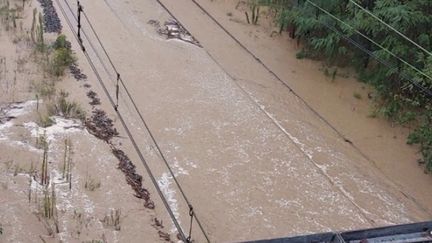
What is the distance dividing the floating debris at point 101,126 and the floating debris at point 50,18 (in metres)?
3.32

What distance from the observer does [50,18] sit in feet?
43.9

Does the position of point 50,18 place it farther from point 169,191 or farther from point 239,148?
point 169,191

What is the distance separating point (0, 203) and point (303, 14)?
720 cm

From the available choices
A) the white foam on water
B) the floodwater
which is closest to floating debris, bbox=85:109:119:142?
the floodwater

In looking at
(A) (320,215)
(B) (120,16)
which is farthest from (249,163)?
(B) (120,16)

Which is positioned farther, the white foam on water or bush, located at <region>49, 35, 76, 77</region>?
bush, located at <region>49, 35, 76, 77</region>

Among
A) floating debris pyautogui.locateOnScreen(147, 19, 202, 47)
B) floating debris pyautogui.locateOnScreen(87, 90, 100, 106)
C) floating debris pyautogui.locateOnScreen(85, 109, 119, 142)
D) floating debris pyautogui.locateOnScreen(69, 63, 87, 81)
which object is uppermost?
floating debris pyautogui.locateOnScreen(147, 19, 202, 47)

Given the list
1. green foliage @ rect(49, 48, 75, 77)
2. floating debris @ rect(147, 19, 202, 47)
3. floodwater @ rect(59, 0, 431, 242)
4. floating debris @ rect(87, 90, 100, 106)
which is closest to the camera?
floodwater @ rect(59, 0, 431, 242)

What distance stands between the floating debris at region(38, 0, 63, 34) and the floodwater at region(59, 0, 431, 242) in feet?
2.78

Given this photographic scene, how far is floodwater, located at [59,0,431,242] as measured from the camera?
8773 mm

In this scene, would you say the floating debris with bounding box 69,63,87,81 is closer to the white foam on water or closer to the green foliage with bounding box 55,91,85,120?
the green foliage with bounding box 55,91,85,120

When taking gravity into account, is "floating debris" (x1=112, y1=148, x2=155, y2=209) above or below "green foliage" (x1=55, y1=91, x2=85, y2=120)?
below

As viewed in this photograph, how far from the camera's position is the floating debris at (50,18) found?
42.5 ft

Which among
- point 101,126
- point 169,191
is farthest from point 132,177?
point 101,126
